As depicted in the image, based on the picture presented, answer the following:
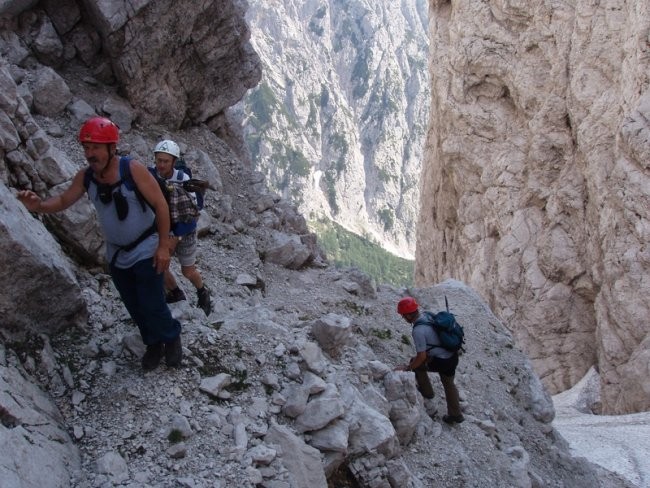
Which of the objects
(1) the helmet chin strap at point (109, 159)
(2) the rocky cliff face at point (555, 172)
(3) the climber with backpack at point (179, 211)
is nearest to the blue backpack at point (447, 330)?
(3) the climber with backpack at point (179, 211)

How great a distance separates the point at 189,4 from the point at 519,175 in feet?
91.2

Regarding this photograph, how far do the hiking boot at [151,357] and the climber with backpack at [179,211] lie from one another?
42.3 inches

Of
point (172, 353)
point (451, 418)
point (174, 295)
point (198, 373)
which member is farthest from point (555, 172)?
point (172, 353)

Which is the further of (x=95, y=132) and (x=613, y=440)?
(x=613, y=440)

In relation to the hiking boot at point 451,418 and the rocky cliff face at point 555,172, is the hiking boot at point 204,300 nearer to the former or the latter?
the hiking boot at point 451,418

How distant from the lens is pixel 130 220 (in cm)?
543

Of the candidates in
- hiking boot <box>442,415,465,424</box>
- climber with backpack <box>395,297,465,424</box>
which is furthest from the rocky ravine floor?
climber with backpack <box>395,297,465,424</box>

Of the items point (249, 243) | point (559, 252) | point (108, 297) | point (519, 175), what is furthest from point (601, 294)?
point (108, 297)

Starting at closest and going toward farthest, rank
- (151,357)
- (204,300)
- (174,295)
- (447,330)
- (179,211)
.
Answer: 1. (151,357)
2. (179,211)
3. (174,295)
4. (204,300)
5. (447,330)

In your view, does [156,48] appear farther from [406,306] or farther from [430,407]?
[430,407]

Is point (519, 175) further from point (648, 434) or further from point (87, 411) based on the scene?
point (87, 411)

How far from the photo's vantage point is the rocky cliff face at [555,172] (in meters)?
27.9

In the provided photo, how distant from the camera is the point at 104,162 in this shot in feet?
16.9

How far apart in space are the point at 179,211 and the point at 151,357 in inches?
80.6
